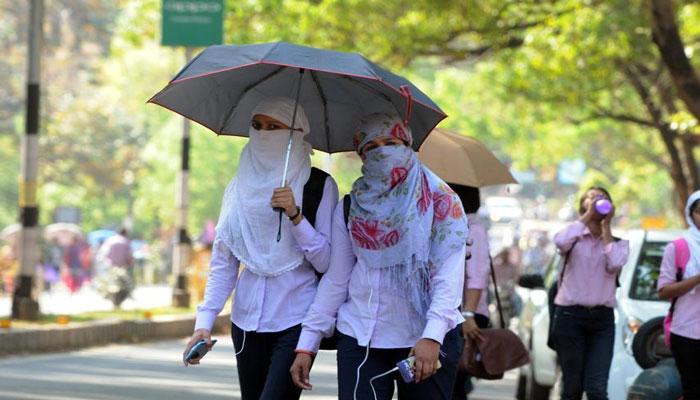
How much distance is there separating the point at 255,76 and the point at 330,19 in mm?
18846

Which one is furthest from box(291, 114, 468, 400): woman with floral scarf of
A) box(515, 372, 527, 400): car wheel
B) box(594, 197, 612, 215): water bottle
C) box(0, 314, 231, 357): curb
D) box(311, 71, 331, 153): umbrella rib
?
box(0, 314, 231, 357): curb

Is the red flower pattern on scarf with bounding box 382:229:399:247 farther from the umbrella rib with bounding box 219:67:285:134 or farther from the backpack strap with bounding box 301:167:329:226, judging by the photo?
the umbrella rib with bounding box 219:67:285:134

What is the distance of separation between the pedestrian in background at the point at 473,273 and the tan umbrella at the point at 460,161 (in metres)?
0.10

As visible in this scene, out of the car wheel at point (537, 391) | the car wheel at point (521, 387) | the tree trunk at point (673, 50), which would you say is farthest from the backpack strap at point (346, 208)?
the tree trunk at point (673, 50)

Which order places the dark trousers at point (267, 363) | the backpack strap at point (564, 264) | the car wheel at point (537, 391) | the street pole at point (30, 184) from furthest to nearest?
the street pole at point (30, 184) < the car wheel at point (537, 391) < the backpack strap at point (564, 264) < the dark trousers at point (267, 363)

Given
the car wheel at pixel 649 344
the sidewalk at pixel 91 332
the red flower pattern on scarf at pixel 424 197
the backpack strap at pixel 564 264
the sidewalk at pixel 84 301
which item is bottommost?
the sidewalk at pixel 84 301

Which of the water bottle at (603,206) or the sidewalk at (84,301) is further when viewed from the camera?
the sidewalk at (84,301)

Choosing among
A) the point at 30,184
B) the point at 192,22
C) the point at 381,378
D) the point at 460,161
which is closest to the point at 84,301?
the point at 192,22

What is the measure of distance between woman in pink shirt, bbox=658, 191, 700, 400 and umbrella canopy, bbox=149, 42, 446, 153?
277 cm

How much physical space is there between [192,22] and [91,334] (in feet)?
17.2

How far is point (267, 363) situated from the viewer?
6652mm

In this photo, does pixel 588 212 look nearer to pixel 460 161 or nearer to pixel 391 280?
pixel 460 161

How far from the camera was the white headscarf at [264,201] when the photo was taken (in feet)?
21.6

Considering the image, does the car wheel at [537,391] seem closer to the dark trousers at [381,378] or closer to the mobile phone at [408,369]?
the dark trousers at [381,378]
